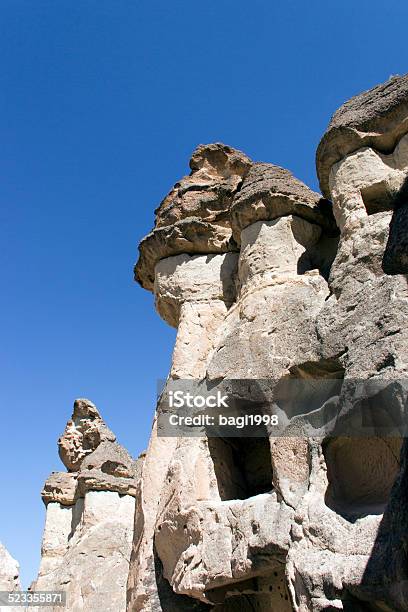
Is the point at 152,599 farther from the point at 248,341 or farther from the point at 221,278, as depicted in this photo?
the point at 221,278

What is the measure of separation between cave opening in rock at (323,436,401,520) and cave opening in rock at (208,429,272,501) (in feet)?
4.21

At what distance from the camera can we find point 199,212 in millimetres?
8570

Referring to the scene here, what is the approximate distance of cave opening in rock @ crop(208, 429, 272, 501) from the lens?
664cm

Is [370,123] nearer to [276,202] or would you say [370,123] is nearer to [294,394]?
[276,202]

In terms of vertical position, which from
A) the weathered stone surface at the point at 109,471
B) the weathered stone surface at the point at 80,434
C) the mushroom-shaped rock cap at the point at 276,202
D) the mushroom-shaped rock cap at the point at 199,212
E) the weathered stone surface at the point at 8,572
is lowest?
the weathered stone surface at the point at 8,572

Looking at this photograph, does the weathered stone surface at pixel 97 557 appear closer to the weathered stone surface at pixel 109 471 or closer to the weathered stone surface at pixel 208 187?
the weathered stone surface at pixel 109 471

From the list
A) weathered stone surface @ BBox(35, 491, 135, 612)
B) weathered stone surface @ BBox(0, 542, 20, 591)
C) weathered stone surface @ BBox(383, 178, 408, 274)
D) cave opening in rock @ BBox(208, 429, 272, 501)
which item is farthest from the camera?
weathered stone surface @ BBox(35, 491, 135, 612)

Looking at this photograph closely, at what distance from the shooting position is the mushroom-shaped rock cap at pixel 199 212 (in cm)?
840

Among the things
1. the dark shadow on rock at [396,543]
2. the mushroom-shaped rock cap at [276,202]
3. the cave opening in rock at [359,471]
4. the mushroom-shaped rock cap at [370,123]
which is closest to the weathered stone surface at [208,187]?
the mushroom-shaped rock cap at [276,202]

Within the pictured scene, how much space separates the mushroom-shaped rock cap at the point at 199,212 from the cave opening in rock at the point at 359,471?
3.53m

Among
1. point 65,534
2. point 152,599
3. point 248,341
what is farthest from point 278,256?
point 65,534

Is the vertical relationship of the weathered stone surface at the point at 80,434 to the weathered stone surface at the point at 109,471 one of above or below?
above

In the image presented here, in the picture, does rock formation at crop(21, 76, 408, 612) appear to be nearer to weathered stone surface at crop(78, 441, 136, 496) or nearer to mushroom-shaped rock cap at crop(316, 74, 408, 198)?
mushroom-shaped rock cap at crop(316, 74, 408, 198)

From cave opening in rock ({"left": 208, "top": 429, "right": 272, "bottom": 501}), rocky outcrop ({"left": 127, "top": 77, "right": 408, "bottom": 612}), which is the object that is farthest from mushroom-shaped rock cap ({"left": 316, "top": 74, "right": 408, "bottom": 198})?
cave opening in rock ({"left": 208, "top": 429, "right": 272, "bottom": 501})
